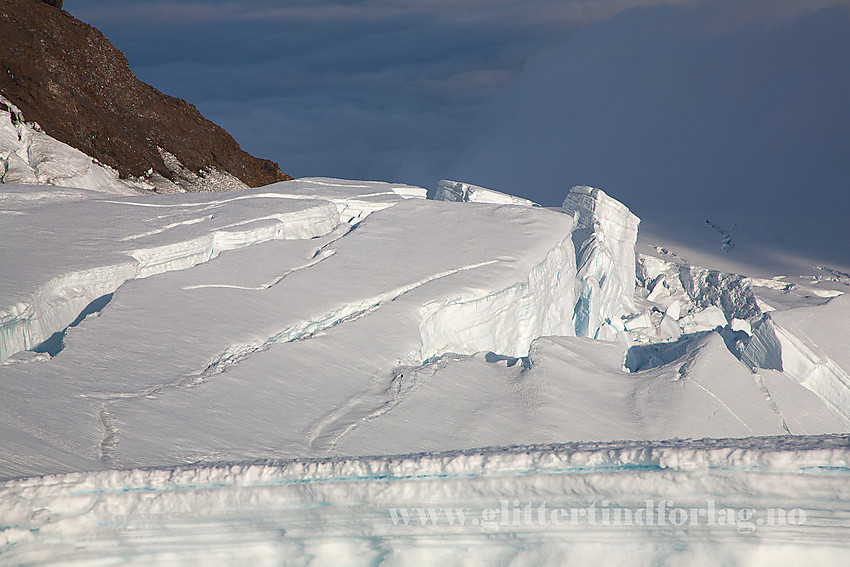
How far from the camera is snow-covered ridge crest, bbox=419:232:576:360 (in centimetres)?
597

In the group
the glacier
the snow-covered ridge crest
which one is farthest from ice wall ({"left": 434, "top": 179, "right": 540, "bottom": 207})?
the glacier

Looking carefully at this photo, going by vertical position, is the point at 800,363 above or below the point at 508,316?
below

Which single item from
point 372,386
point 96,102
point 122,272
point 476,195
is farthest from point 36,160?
point 372,386

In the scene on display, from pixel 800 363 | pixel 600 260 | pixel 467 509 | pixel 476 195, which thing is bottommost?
pixel 467 509

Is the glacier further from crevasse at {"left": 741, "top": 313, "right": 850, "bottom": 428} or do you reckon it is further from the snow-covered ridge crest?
crevasse at {"left": 741, "top": 313, "right": 850, "bottom": 428}

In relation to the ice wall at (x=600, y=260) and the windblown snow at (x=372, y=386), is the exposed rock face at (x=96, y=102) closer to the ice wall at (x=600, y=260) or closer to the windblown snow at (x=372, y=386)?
the windblown snow at (x=372, y=386)

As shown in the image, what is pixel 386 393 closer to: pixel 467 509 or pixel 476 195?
pixel 467 509

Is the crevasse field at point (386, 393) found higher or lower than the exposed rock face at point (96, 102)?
lower

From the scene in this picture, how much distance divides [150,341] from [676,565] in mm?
3825

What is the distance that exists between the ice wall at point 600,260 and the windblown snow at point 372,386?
0.14 ft

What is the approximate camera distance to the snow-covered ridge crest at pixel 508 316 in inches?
235

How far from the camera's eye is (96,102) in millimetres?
18969

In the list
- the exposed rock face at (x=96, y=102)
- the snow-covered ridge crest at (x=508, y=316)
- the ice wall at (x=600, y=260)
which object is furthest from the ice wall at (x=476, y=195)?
the exposed rock face at (x=96, y=102)

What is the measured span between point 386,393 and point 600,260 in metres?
5.76
